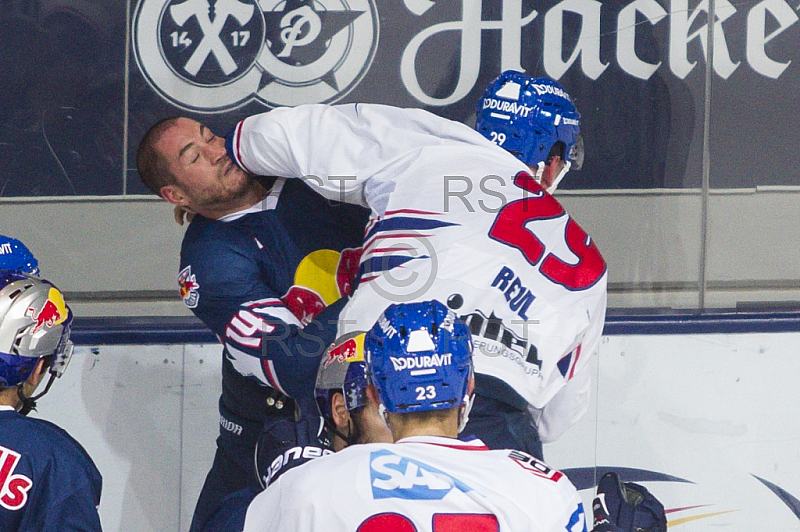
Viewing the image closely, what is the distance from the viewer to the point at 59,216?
3.70 m

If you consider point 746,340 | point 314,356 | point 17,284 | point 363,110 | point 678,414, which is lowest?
point 678,414

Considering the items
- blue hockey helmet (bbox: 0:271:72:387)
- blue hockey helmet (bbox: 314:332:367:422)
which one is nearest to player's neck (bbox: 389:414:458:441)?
blue hockey helmet (bbox: 314:332:367:422)

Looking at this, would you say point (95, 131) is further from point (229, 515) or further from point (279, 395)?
point (229, 515)

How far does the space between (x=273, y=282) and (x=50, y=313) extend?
0.73m

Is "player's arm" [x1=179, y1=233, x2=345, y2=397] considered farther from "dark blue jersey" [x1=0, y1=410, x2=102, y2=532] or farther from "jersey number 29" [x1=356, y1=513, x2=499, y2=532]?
"jersey number 29" [x1=356, y1=513, x2=499, y2=532]

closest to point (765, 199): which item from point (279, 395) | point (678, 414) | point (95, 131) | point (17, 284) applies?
point (678, 414)

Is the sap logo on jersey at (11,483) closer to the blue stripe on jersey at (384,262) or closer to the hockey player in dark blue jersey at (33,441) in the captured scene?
the hockey player in dark blue jersey at (33,441)

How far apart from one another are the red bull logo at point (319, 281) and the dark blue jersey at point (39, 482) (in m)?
0.80

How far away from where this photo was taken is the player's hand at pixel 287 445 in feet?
6.04

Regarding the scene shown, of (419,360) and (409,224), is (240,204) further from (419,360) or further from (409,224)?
(419,360)

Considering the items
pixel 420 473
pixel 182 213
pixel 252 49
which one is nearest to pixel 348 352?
pixel 420 473

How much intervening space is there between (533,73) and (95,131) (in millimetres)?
1520

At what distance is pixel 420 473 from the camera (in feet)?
5.15

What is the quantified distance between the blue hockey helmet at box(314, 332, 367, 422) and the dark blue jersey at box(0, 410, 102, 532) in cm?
47
